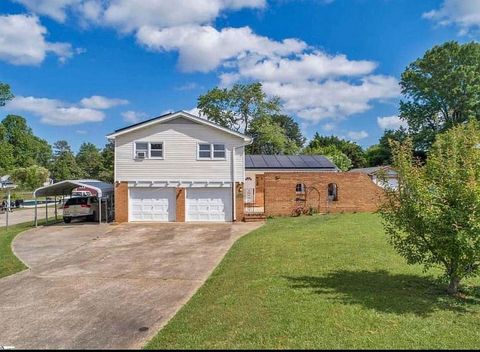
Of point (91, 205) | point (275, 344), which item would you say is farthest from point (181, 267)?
point (91, 205)

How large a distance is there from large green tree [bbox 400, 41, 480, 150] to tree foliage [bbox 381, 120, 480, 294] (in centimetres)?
3758

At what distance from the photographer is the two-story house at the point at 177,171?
22188 mm

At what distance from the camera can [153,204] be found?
73.2 feet

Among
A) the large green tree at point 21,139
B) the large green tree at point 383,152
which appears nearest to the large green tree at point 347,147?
the large green tree at point 383,152

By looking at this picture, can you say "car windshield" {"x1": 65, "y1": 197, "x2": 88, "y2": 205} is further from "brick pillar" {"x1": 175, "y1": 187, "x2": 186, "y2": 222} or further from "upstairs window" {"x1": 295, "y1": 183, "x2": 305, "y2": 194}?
"upstairs window" {"x1": 295, "y1": 183, "x2": 305, "y2": 194}

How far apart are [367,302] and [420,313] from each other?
0.87 m

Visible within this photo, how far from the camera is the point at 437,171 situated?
7.14m

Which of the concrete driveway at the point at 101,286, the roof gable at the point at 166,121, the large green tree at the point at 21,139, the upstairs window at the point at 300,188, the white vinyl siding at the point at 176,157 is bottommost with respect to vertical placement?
the concrete driveway at the point at 101,286

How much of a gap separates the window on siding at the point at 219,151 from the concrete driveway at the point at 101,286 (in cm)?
628

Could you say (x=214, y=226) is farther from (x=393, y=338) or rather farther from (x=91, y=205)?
(x=393, y=338)

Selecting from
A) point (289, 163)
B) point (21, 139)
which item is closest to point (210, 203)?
point (289, 163)

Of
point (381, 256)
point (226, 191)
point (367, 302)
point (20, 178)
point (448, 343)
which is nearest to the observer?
point (448, 343)

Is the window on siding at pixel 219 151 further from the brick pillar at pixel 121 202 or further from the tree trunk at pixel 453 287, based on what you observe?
the tree trunk at pixel 453 287

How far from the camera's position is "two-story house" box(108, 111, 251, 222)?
874 inches
